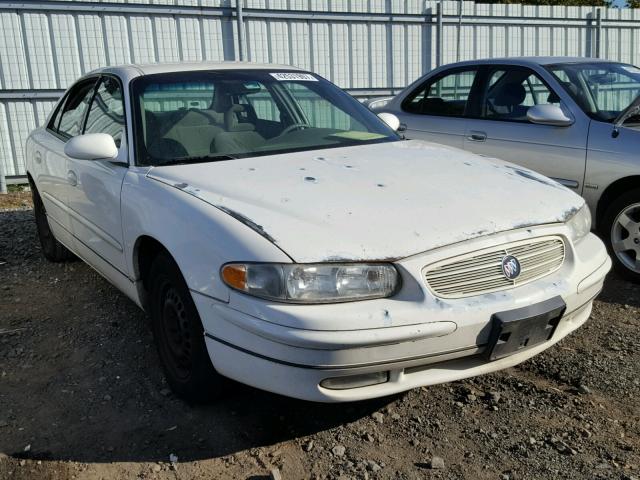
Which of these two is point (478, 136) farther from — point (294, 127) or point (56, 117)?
point (56, 117)

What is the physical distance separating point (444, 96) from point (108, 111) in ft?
10.4

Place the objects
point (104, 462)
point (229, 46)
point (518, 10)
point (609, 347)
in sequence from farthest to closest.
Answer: point (518, 10), point (229, 46), point (609, 347), point (104, 462)

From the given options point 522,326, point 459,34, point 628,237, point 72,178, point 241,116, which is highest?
point 459,34

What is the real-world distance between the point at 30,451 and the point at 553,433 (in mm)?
2158

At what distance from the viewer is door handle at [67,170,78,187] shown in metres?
4.02

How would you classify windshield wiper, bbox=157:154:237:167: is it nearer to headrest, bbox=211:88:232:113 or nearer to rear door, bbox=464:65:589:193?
headrest, bbox=211:88:232:113

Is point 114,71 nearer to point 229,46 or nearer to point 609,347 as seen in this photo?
point 609,347

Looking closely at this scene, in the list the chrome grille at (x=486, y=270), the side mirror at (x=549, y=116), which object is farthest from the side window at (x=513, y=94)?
the chrome grille at (x=486, y=270)

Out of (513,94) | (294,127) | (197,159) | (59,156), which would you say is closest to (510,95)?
(513,94)

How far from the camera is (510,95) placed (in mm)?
5508

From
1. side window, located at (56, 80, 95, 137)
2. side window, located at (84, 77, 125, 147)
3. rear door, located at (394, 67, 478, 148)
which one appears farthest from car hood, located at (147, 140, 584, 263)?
rear door, located at (394, 67, 478, 148)

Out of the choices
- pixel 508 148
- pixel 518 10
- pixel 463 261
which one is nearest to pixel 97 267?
pixel 463 261

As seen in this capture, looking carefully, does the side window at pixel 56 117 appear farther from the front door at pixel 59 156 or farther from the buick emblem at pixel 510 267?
the buick emblem at pixel 510 267

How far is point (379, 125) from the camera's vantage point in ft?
13.4
